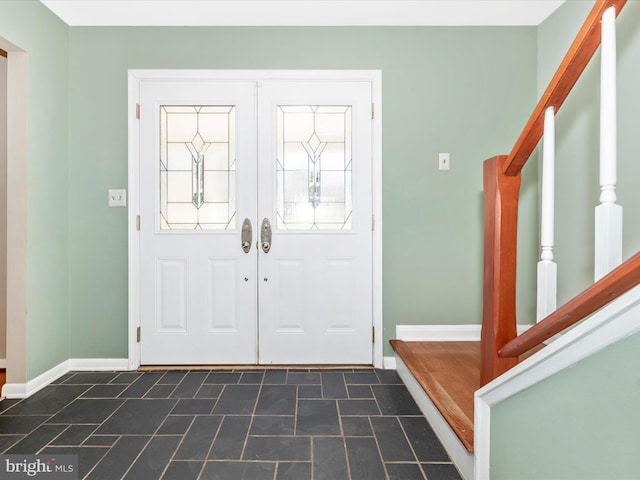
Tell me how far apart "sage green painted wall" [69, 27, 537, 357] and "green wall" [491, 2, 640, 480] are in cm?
30

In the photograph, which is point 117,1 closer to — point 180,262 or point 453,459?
point 180,262

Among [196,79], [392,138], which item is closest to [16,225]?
[196,79]

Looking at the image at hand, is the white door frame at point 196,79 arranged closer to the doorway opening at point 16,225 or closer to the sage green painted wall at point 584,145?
the doorway opening at point 16,225

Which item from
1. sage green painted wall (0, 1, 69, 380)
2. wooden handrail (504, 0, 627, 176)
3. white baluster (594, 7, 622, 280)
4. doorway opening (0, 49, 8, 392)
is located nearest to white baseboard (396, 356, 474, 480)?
white baluster (594, 7, 622, 280)

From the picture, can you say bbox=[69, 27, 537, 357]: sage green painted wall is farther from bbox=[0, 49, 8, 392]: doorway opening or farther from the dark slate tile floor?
the dark slate tile floor

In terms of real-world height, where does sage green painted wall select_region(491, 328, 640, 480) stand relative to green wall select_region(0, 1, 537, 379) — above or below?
below

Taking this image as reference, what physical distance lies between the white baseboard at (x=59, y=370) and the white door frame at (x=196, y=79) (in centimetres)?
13

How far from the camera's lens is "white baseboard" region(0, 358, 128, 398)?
228 cm

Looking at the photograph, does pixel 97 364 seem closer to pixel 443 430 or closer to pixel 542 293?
pixel 443 430

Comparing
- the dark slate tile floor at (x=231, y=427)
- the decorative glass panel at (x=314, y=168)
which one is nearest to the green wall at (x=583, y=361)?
the dark slate tile floor at (x=231, y=427)

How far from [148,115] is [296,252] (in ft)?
4.83

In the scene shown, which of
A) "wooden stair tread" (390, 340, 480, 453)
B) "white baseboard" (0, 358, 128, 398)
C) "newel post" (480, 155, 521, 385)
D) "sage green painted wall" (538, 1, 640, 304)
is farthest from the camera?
"white baseboard" (0, 358, 128, 398)

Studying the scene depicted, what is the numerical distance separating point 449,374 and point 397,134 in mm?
1671

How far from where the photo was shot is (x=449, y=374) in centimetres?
213
